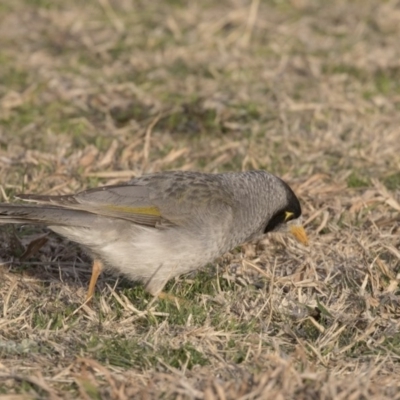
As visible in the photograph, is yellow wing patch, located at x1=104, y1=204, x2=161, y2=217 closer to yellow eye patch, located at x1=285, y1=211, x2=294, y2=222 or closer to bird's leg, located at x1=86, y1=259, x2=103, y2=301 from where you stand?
bird's leg, located at x1=86, y1=259, x2=103, y2=301

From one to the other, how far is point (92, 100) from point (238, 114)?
160 cm

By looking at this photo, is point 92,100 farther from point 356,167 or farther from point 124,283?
point 124,283

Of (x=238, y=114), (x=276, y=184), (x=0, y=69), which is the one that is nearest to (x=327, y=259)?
(x=276, y=184)

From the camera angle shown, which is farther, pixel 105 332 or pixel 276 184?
pixel 276 184

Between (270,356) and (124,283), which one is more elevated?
(270,356)

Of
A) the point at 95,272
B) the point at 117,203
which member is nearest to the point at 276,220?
the point at 117,203

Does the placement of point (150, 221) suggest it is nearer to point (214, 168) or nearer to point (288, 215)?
point (288, 215)

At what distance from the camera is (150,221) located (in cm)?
630

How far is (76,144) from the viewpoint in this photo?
30.4 ft

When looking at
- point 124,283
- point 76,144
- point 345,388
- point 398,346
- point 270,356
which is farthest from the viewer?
point 76,144

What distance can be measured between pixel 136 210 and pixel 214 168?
94.9 inches

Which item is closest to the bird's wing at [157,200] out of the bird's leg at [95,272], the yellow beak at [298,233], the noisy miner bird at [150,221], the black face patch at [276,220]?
the noisy miner bird at [150,221]

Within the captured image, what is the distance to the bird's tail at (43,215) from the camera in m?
6.00

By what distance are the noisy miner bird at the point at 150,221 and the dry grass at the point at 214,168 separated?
252mm
